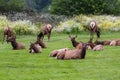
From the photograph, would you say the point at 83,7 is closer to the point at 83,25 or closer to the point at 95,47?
the point at 83,25

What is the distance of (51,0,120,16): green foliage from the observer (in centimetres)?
4900

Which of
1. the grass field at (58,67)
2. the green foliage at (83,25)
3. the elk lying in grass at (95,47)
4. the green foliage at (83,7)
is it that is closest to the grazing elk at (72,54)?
the grass field at (58,67)

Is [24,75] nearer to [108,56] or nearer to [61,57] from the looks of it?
[61,57]

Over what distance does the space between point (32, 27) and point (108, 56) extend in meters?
16.2

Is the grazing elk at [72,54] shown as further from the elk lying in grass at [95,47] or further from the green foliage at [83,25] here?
the green foliage at [83,25]

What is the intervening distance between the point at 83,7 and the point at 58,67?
33235 millimetres

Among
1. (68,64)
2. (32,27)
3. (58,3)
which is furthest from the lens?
(58,3)

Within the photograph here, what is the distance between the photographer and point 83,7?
4944 centimetres

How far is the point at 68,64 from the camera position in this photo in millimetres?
17281

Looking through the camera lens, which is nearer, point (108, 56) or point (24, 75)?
point (24, 75)

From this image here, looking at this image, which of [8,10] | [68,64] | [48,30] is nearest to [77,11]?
[8,10]

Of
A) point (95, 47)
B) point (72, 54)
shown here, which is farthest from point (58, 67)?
point (95, 47)

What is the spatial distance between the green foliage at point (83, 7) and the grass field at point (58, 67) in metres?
27.4

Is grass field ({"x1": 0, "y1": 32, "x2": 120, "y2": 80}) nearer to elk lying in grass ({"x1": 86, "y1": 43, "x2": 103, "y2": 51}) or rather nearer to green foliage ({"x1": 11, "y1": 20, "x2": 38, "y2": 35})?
elk lying in grass ({"x1": 86, "y1": 43, "x2": 103, "y2": 51})
